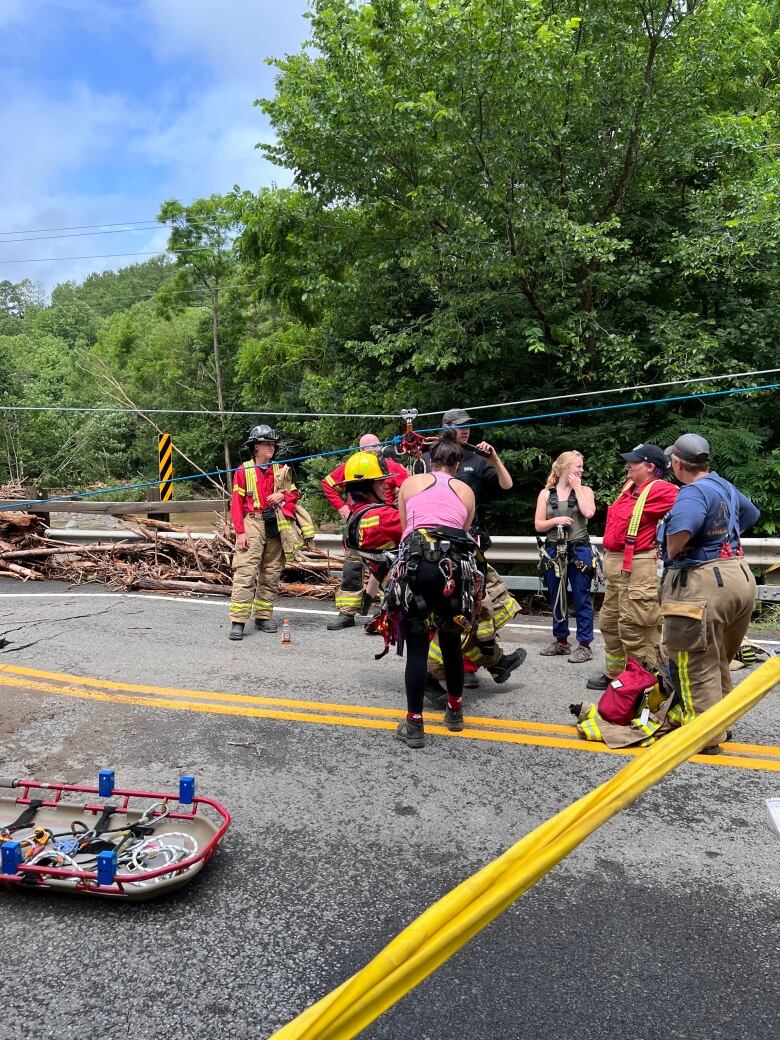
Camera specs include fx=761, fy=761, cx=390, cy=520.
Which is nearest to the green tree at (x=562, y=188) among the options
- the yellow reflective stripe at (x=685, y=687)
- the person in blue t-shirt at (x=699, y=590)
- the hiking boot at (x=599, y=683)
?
the hiking boot at (x=599, y=683)

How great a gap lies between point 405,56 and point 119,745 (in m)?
9.70

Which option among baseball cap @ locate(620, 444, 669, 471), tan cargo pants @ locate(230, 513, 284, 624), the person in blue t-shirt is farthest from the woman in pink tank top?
tan cargo pants @ locate(230, 513, 284, 624)

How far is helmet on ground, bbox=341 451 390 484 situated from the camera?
21.8 ft

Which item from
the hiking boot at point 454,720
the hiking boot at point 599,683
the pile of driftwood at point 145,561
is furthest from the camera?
the pile of driftwood at point 145,561

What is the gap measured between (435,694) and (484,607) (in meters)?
0.73

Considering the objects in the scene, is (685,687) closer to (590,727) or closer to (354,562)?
(590,727)

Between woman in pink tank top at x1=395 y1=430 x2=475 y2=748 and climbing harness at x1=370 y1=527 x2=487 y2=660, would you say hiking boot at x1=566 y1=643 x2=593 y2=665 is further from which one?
climbing harness at x1=370 y1=527 x2=487 y2=660

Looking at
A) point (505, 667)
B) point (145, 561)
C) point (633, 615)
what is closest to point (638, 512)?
point (633, 615)

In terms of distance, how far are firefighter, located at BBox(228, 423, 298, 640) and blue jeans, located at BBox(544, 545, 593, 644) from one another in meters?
2.85

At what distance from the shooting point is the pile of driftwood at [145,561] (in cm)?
961

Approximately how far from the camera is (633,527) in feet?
18.7

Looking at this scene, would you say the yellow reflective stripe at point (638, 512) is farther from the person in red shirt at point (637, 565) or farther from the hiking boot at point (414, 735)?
the hiking boot at point (414, 735)

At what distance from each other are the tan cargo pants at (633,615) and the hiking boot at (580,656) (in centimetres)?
57

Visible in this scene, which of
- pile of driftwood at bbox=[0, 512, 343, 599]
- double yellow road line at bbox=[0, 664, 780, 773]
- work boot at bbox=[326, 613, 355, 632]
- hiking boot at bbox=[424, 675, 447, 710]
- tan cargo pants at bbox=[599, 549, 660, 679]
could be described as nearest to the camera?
double yellow road line at bbox=[0, 664, 780, 773]
